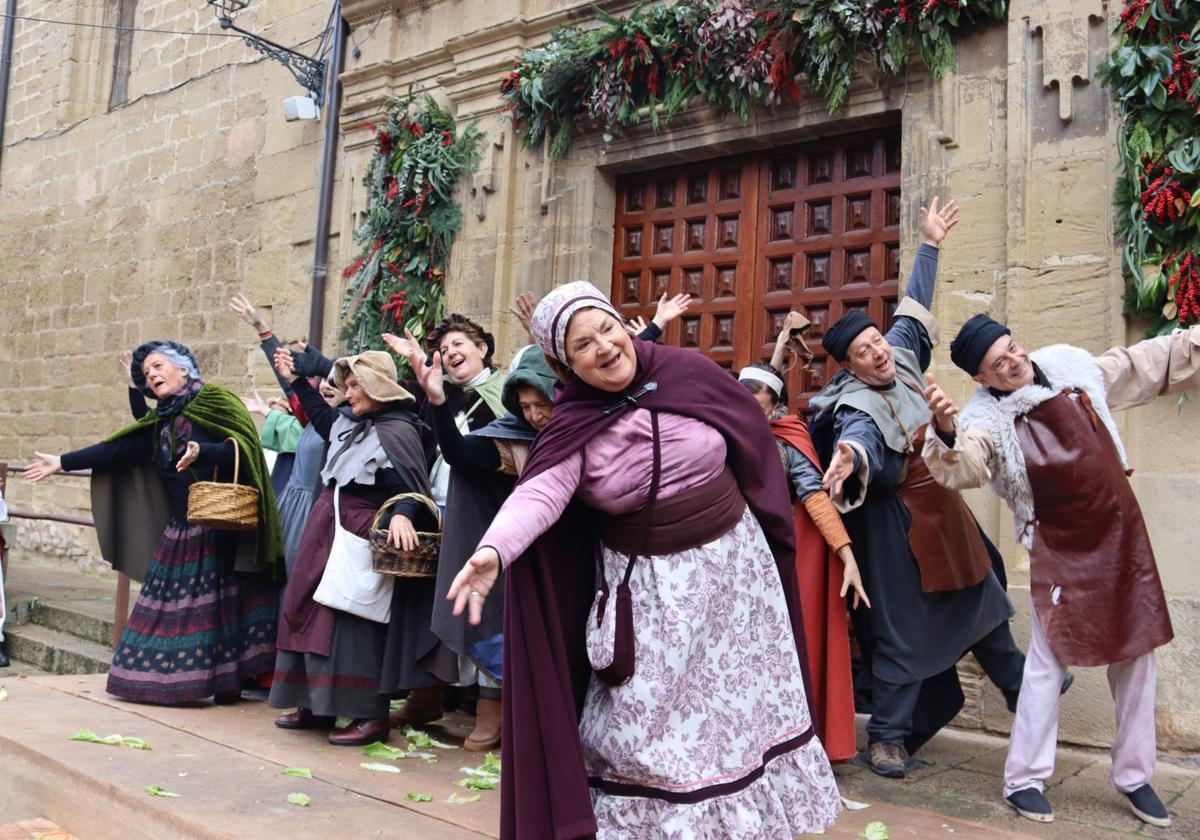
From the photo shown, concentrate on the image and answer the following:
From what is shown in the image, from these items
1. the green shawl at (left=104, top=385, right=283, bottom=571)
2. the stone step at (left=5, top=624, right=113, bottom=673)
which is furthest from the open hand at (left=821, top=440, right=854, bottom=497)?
the stone step at (left=5, top=624, right=113, bottom=673)

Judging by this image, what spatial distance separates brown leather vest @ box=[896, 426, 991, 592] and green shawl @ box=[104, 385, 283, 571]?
9.67 ft

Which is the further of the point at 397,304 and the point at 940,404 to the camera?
the point at 397,304

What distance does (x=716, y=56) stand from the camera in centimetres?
627

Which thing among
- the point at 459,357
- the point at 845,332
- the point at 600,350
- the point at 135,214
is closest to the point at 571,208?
the point at 459,357

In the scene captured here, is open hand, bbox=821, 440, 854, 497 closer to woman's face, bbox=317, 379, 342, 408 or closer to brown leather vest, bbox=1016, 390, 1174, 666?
brown leather vest, bbox=1016, 390, 1174, 666

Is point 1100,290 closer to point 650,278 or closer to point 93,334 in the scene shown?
point 650,278

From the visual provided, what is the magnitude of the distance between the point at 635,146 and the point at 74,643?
4.93 metres

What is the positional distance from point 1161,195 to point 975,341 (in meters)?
1.58

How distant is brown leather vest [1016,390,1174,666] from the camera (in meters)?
3.57

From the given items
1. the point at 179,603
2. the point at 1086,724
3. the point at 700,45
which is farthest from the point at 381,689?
the point at 700,45

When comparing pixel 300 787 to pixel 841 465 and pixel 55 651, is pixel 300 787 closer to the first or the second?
pixel 841 465

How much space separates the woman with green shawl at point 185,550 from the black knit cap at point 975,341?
3.23 m

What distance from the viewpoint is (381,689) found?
451 centimetres

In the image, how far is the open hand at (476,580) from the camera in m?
2.39
